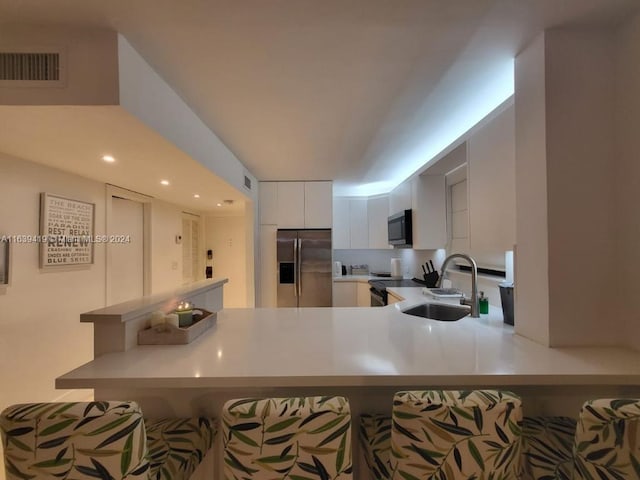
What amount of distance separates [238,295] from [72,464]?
15.5 ft

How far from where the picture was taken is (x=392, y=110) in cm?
198

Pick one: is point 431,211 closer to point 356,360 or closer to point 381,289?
point 381,289

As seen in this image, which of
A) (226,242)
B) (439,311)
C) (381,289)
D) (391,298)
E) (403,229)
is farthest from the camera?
(226,242)

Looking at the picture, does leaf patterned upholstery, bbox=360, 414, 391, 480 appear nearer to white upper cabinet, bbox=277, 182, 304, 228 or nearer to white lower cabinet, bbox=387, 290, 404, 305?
white lower cabinet, bbox=387, 290, 404, 305

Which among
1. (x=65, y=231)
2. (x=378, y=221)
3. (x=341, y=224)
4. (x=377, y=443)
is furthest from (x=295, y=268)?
(x=377, y=443)

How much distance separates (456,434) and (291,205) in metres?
3.45

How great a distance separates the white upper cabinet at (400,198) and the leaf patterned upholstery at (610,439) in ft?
9.73

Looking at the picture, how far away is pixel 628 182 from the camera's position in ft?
4.01

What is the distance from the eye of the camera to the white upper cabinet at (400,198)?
3.62 meters

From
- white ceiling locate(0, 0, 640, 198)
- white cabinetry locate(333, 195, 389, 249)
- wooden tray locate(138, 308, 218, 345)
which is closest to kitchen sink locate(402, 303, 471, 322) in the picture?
white ceiling locate(0, 0, 640, 198)

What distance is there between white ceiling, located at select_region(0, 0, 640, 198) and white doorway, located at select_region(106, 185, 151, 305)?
5.02ft

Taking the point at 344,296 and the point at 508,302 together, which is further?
the point at 344,296

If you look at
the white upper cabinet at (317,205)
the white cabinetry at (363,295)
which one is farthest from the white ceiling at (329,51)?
the white cabinetry at (363,295)

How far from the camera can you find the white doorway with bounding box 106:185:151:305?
2.90 metres
